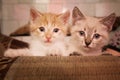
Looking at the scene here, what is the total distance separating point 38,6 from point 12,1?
125mm

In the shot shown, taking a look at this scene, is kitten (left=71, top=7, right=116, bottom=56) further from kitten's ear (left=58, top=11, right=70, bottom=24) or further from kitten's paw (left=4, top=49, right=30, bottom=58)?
kitten's paw (left=4, top=49, right=30, bottom=58)

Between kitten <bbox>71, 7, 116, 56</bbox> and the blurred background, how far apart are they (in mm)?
187

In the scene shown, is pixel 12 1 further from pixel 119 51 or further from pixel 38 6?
pixel 119 51

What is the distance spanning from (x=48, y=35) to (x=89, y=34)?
137 millimetres

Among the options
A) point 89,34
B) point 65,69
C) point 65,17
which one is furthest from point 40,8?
point 65,69

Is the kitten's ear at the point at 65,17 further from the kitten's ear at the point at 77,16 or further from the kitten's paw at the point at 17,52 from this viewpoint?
the kitten's paw at the point at 17,52

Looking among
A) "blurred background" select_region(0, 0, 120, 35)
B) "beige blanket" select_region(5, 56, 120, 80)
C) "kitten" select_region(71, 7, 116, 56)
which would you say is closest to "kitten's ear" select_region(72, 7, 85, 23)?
"kitten" select_region(71, 7, 116, 56)

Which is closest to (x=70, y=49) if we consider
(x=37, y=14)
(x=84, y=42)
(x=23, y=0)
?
(x=84, y=42)

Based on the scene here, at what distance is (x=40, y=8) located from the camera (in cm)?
101

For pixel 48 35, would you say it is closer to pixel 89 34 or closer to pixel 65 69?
pixel 89 34

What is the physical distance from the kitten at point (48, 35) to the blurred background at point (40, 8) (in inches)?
7.3

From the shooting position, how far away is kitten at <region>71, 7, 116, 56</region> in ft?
2.55

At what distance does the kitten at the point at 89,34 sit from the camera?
777 millimetres

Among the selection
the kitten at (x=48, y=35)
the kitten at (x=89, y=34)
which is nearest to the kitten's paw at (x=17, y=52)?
the kitten at (x=48, y=35)
